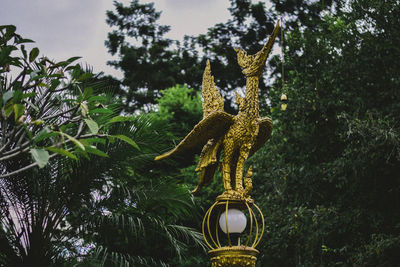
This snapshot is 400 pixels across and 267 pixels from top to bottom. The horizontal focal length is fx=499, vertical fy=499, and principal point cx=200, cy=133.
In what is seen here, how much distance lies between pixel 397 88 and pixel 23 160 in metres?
6.35

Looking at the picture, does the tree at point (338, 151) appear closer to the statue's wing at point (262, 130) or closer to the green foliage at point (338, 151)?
the green foliage at point (338, 151)

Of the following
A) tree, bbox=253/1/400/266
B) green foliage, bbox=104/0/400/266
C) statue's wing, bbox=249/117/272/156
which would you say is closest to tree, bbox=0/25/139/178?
statue's wing, bbox=249/117/272/156

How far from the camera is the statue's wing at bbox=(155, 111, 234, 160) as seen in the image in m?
4.41

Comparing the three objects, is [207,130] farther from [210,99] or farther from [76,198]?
[76,198]

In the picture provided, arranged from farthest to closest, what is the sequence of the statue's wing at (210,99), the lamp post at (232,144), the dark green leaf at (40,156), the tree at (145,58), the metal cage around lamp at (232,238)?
1. the tree at (145,58)
2. the statue's wing at (210,99)
3. the lamp post at (232,144)
4. the metal cage around lamp at (232,238)
5. the dark green leaf at (40,156)

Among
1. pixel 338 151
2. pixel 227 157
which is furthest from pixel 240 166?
pixel 338 151

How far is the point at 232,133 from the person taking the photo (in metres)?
4.50

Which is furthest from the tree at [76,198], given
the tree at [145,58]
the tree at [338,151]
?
the tree at [145,58]

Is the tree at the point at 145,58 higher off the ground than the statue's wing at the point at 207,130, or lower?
higher

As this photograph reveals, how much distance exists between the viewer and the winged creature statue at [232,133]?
4.43 metres

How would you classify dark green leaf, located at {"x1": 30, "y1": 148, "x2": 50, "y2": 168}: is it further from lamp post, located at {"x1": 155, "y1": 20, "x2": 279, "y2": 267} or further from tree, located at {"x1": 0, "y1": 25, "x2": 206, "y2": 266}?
tree, located at {"x1": 0, "y1": 25, "x2": 206, "y2": 266}

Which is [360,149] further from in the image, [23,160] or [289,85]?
[23,160]

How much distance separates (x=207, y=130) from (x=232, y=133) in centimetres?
23

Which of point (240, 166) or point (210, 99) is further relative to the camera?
point (210, 99)
